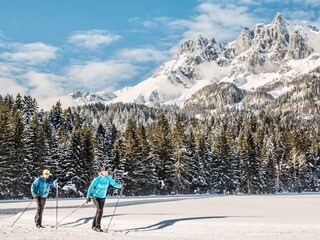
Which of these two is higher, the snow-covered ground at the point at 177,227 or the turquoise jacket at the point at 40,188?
the turquoise jacket at the point at 40,188

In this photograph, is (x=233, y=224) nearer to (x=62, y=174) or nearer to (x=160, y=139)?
(x=62, y=174)

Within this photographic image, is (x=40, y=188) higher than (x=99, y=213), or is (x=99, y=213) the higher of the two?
(x=40, y=188)

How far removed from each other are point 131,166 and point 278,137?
60.1 meters

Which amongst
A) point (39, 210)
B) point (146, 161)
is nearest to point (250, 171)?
point (146, 161)

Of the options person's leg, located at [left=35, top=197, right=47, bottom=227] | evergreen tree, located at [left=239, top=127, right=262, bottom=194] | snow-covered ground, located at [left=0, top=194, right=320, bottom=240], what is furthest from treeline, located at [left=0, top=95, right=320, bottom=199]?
person's leg, located at [left=35, top=197, right=47, bottom=227]

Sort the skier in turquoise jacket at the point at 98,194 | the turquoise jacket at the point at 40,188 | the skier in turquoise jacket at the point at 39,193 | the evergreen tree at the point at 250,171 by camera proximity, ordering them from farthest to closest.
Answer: the evergreen tree at the point at 250,171 < the turquoise jacket at the point at 40,188 < the skier in turquoise jacket at the point at 39,193 < the skier in turquoise jacket at the point at 98,194

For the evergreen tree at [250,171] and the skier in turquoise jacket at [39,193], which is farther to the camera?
the evergreen tree at [250,171]

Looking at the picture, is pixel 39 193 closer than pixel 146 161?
Yes

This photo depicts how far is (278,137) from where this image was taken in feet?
371

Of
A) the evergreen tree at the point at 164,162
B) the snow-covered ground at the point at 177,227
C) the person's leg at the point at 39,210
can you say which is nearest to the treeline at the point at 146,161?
the evergreen tree at the point at 164,162

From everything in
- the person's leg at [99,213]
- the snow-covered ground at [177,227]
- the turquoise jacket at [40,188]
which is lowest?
the snow-covered ground at [177,227]

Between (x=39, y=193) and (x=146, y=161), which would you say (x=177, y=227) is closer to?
(x=39, y=193)

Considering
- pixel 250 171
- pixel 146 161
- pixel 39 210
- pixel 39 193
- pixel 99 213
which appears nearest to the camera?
pixel 99 213

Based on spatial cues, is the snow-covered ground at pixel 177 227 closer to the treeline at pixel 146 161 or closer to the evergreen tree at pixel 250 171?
the treeline at pixel 146 161
